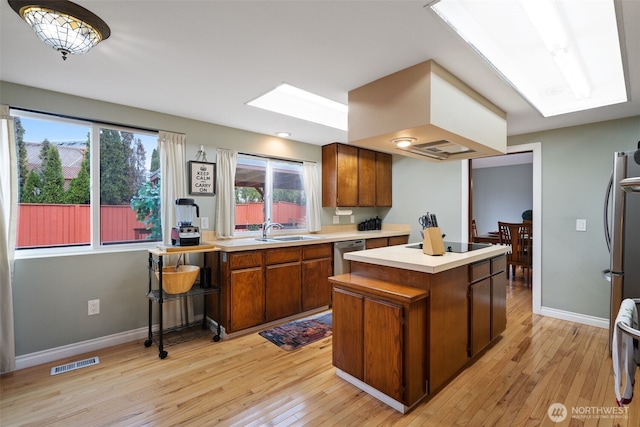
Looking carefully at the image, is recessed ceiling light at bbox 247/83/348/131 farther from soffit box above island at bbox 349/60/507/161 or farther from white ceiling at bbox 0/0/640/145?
soffit box above island at bbox 349/60/507/161

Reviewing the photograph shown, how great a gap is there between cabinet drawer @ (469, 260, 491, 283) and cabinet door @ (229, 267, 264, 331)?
6.41 ft

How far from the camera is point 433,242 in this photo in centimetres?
234

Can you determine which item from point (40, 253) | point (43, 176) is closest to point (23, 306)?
point (40, 253)

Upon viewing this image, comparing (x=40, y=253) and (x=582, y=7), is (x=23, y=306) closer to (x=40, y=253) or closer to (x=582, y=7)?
(x=40, y=253)

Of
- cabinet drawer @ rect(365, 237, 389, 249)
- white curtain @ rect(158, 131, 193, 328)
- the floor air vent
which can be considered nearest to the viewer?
the floor air vent

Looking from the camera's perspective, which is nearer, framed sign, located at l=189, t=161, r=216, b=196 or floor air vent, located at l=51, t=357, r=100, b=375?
floor air vent, located at l=51, t=357, r=100, b=375

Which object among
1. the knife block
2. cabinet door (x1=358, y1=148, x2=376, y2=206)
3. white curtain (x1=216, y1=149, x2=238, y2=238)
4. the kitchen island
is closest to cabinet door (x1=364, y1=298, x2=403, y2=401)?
the kitchen island

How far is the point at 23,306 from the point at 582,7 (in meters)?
4.30

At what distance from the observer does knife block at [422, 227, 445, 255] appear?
233cm

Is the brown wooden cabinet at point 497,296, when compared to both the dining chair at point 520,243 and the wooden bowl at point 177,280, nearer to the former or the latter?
the dining chair at point 520,243

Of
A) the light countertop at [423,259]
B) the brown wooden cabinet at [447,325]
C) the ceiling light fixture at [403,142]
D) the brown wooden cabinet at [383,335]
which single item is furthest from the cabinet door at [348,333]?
the ceiling light fixture at [403,142]

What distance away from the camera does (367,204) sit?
4668 millimetres

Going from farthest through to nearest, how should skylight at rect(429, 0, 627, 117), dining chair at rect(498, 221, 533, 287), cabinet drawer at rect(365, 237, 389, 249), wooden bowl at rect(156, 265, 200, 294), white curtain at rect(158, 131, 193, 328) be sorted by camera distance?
dining chair at rect(498, 221, 533, 287) → cabinet drawer at rect(365, 237, 389, 249) → white curtain at rect(158, 131, 193, 328) → wooden bowl at rect(156, 265, 200, 294) → skylight at rect(429, 0, 627, 117)

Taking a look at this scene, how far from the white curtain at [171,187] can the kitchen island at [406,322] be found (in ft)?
5.87
